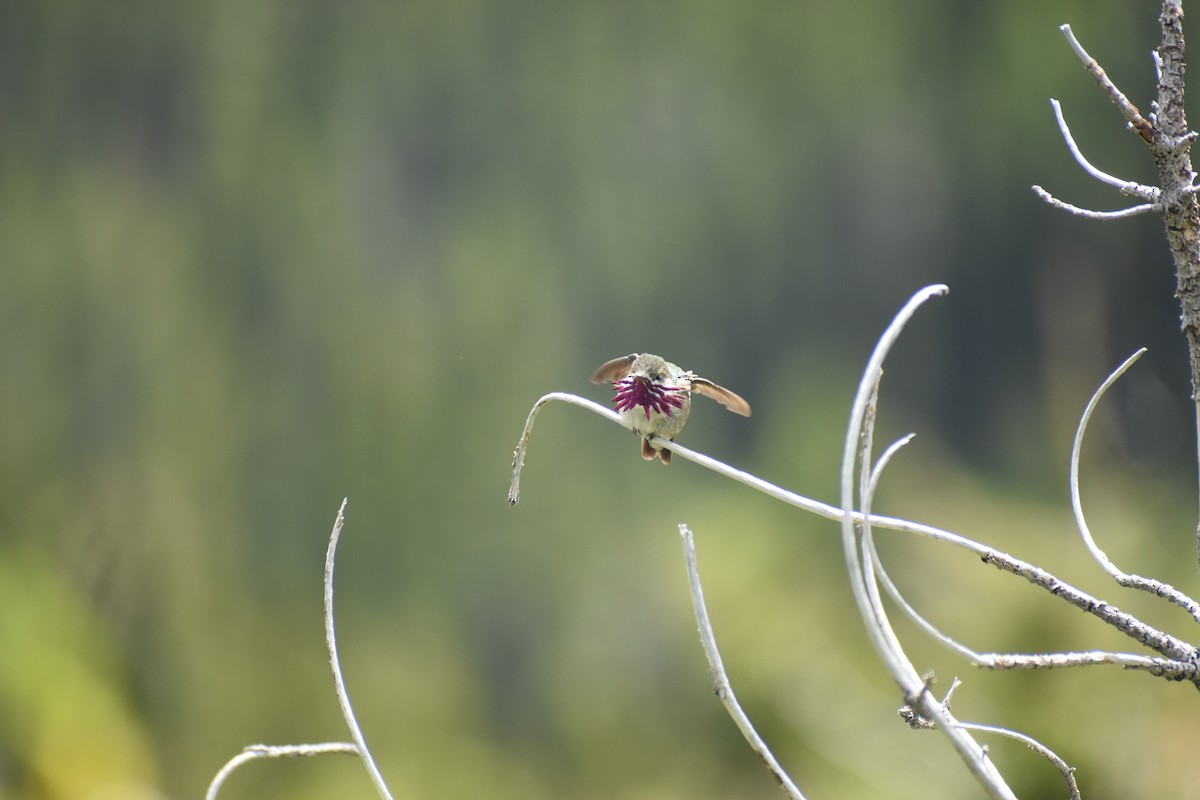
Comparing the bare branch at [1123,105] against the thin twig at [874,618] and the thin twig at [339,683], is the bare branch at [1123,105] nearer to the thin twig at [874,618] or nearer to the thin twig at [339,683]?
the thin twig at [874,618]

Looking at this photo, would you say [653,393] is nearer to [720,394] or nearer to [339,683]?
[720,394]

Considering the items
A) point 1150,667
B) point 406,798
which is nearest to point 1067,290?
point 406,798

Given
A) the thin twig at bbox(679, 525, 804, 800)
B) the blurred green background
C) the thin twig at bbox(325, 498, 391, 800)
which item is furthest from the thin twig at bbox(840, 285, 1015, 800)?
the blurred green background

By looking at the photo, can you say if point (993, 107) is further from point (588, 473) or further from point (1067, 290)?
point (588, 473)

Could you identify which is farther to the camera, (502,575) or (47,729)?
→ (502,575)

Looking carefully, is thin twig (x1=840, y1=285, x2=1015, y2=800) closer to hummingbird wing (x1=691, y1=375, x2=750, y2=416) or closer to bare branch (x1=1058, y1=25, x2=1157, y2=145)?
bare branch (x1=1058, y1=25, x2=1157, y2=145)

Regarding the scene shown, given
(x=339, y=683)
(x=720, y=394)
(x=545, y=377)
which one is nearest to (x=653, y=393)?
(x=720, y=394)
